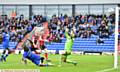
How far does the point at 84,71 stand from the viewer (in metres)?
22.1

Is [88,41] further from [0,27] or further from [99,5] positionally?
[0,27]

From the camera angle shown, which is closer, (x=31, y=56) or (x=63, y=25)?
(x=31, y=56)

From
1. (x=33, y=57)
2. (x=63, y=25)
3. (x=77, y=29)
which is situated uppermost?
(x=63, y=25)

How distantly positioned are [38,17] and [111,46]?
1173 cm

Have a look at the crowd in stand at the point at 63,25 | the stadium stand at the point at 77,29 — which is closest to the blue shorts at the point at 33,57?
the stadium stand at the point at 77,29

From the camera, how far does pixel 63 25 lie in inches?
2087

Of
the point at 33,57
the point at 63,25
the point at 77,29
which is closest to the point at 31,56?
the point at 33,57

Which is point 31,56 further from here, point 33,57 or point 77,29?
point 77,29

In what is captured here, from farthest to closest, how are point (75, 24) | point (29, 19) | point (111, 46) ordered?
point (29, 19)
point (75, 24)
point (111, 46)

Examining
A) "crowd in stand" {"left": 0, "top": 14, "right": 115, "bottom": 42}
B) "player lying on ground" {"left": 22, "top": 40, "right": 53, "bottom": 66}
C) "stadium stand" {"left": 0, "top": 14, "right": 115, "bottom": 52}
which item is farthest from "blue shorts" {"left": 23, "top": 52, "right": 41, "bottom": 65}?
"crowd in stand" {"left": 0, "top": 14, "right": 115, "bottom": 42}

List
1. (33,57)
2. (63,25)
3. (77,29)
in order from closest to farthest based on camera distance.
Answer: (33,57), (77,29), (63,25)

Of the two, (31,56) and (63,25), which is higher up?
(63,25)

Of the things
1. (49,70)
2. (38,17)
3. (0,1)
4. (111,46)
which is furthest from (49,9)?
(49,70)

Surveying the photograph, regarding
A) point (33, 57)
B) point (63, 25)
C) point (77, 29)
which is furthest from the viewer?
point (63, 25)
